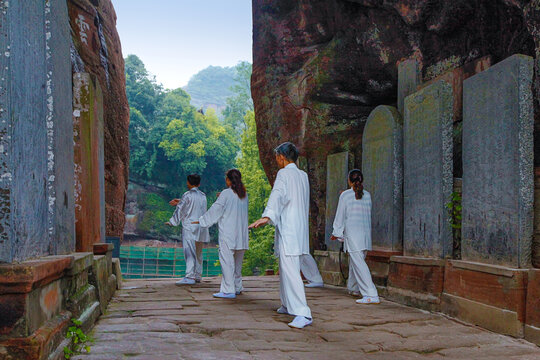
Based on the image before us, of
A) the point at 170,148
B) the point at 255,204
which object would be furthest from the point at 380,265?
the point at 170,148

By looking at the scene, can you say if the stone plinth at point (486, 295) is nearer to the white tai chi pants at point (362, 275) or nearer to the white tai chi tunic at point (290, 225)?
the white tai chi pants at point (362, 275)

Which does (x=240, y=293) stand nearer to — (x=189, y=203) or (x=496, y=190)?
(x=189, y=203)

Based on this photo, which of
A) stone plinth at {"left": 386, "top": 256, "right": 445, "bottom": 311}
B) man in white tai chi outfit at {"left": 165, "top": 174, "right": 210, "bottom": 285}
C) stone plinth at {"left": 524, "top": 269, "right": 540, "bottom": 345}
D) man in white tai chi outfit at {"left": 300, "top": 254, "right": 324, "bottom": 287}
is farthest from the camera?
man in white tai chi outfit at {"left": 165, "top": 174, "right": 210, "bottom": 285}

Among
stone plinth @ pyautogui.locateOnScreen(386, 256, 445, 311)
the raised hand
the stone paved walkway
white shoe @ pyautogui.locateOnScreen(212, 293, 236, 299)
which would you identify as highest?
the raised hand

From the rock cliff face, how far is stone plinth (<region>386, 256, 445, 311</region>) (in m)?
3.23

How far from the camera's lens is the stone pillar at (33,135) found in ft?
8.63

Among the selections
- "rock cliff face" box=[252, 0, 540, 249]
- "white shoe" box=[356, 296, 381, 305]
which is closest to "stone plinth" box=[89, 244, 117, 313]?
"white shoe" box=[356, 296, 381, 305]

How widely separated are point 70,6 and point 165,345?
8973 millimetres

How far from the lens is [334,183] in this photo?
9023mm

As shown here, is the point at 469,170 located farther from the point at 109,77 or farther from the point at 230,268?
the point at 109,77

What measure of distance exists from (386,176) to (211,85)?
449 ft

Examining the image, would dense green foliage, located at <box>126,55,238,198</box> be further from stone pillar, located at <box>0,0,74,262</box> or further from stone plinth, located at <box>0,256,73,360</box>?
stone plinth, located at <box>0,256,73,360</box>

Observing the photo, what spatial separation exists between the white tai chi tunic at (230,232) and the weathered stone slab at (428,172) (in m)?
2.32

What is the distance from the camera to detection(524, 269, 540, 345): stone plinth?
4.18 metres
